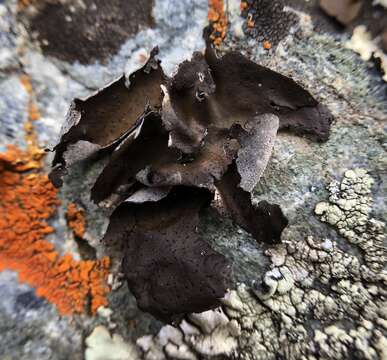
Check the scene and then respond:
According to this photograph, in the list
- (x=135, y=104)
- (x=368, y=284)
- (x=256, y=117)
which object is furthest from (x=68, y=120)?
(x=368, y=284)

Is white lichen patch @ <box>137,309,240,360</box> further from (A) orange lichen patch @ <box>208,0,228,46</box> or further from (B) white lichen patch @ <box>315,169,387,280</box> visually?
(A) orange lichen patch @ <box>208,0,228,46</box>

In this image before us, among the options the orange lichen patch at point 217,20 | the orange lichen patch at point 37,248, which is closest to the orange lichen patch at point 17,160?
the orange lichen patch at point 37,248

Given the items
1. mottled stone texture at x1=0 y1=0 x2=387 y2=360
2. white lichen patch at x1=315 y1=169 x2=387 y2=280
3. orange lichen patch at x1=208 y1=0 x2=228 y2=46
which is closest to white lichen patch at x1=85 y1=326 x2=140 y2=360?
mottled stone texture at x1=0 y1=0 x2=387 y2=360

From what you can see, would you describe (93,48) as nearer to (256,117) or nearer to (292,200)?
(256,117)

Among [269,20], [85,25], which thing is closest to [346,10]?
[269,20]

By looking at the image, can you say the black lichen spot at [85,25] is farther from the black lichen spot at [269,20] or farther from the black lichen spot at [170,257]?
the black lichen spot at [170,257]
